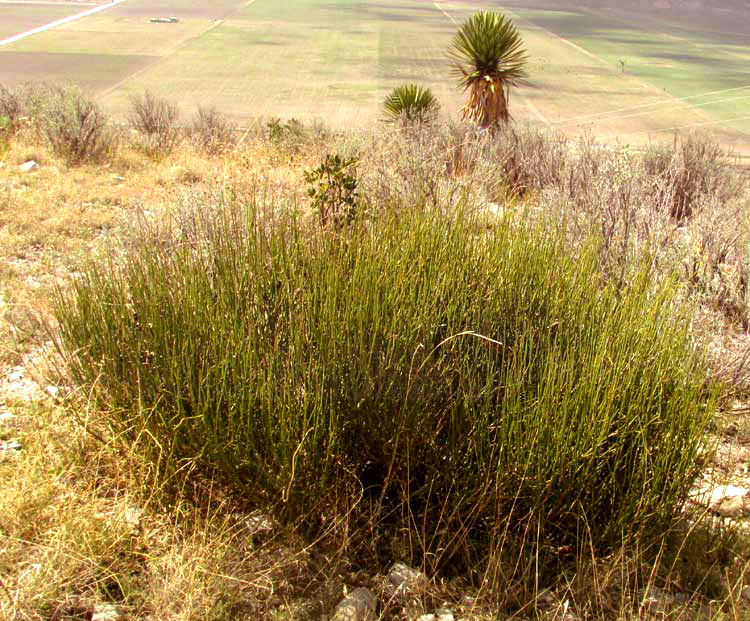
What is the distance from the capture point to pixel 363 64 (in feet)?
152

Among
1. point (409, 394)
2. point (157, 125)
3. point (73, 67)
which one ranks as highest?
point (409, 394)

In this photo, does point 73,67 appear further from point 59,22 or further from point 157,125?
point 157,125

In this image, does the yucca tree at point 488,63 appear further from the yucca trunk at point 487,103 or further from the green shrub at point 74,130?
the green shrub at point 74,130

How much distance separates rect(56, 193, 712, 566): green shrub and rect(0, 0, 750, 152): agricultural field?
15.6 metres

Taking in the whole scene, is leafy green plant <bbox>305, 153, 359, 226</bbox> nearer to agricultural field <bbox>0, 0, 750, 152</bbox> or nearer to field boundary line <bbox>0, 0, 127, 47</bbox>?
agricultural field <bbox>0, 0, 750, 152</bbox>

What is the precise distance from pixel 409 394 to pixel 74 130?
10440 mm

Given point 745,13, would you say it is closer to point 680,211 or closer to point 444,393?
point 680,211

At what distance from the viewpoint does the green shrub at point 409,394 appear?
3.11m

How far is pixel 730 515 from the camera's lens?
3822mm

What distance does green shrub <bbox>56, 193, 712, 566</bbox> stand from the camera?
10.2 feet

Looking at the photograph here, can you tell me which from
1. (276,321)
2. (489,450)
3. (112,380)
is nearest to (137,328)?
(112,380)

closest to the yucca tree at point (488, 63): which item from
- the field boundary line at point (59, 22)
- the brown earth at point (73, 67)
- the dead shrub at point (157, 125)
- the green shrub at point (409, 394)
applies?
the dead shrub at point (157, 125)

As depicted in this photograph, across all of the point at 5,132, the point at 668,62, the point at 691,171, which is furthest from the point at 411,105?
the point at 668,62

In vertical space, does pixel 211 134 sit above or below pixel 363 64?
below
